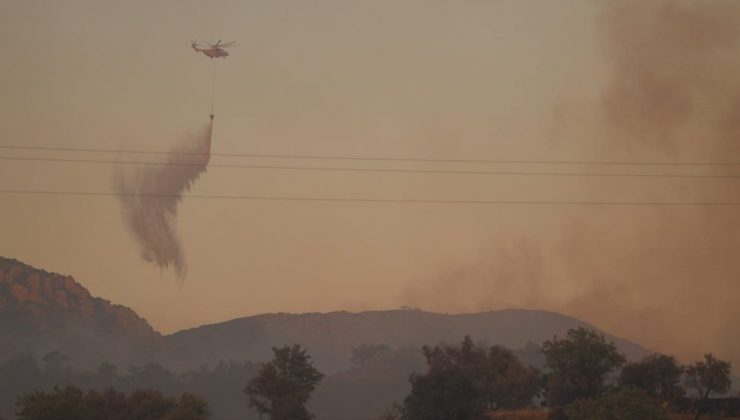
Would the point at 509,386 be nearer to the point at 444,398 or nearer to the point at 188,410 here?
the point at 444,398

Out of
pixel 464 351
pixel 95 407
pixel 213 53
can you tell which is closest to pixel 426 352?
pixel 464 351

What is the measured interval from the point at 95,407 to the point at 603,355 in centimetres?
4895

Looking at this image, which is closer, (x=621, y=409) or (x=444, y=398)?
(x=621, y=409)

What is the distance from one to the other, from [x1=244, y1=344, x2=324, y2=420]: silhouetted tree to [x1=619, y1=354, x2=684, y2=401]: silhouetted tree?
103ft

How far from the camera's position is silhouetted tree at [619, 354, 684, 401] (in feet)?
273

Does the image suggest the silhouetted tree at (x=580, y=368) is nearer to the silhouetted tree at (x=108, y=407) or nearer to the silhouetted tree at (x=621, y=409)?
the silhouetted tree at (x=621, y=409)

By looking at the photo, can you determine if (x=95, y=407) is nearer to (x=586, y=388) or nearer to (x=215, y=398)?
(x=586, y=388)

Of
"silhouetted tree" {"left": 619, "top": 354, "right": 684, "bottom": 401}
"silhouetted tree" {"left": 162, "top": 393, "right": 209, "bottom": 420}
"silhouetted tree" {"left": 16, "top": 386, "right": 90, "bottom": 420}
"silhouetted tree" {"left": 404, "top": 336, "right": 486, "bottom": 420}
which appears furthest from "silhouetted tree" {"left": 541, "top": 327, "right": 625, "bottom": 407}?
"silhouetted tree" {"left": 16, "top": 386, "right": 90, "bottom": 420}

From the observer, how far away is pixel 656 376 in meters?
84.2

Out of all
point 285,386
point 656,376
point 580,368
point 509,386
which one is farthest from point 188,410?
point 656,376

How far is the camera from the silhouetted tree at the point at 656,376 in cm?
8329

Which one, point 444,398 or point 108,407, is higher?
point 444,398

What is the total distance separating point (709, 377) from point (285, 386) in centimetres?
4151

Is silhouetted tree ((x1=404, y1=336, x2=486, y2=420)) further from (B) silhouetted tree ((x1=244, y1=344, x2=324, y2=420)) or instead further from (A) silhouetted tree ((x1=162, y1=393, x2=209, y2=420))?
(A) silhouetted tree ((x1=162, y1=393, x2=209, y2=420))
